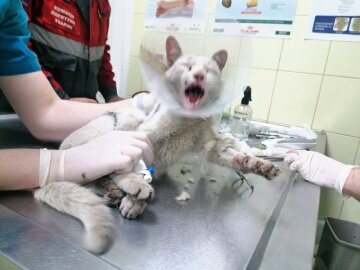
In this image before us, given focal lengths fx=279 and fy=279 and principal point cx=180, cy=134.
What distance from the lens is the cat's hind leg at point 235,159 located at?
567 millimetres

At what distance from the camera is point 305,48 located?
1.40m

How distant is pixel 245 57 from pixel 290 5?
3.47 feet

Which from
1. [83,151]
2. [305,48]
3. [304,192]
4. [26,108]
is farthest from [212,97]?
[305,48]

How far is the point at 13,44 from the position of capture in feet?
2.39

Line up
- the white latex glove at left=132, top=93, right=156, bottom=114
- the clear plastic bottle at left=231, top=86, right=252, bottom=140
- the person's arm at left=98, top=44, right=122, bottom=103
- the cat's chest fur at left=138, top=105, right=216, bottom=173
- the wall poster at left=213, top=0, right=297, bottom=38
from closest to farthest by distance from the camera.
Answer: the cat's chest fur at left=138, top=105, right=216, bottom=173
the white latex glove at left=132, top=93, right=156, bottom=114
the clear plastic bottle at left=231, top=86, right=252, bottom=140
the wall poster at left=213, top=0, right=297, bottom=38
the person's arm at left=98, top=44, right=122, bottom=103

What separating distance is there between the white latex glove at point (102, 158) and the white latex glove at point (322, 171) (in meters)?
0.50

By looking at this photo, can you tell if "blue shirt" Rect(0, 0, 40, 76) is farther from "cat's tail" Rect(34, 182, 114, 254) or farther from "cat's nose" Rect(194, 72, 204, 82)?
"cat's nose" Rect(194, 72, 204, 82)

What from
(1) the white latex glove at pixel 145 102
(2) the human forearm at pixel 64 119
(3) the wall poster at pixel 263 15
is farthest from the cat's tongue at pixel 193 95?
(3) the wall poster at pixel 263 15

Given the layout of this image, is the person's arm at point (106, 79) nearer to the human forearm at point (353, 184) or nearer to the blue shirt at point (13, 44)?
the blue shirt at point (13, 44)

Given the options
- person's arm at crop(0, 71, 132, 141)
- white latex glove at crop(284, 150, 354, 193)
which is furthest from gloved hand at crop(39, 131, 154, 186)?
white latex glove at crop(284, 150, 354, 193)

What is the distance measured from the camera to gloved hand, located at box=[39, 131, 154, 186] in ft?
1.70

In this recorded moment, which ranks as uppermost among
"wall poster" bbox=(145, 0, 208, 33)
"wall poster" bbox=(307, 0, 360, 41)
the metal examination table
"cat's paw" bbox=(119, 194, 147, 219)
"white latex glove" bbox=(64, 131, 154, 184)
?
"wall poster" bbox=(307, 0, 360, 41)

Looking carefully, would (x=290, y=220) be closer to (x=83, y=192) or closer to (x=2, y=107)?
(x=83, y=192)

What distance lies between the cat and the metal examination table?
2 cm
